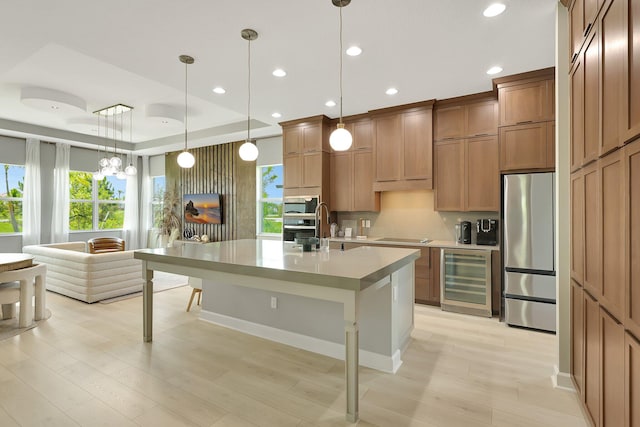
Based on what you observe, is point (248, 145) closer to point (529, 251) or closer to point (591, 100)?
point (591, 100)

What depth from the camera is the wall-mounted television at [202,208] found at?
24.8ft

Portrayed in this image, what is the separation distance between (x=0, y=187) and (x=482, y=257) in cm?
917

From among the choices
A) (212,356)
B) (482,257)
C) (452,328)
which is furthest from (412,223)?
(212,356)

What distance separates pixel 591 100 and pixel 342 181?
12.2ft

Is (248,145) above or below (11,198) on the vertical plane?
above

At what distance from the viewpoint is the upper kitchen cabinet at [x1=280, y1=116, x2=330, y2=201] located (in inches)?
208

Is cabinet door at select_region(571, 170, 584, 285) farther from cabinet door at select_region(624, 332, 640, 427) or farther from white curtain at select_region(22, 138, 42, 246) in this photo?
white curtain at select_region(22, 138, 42, 246)

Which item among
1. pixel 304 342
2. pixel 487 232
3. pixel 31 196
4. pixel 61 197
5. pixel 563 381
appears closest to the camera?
pixel 563 381

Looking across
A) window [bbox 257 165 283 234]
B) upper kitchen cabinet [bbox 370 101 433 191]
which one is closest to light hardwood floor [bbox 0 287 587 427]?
upper kitchen cabinet [bbox 370 101 433 191]

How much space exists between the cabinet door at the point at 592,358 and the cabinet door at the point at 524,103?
95.7 inches

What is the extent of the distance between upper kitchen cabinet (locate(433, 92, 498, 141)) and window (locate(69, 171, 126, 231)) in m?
8.29

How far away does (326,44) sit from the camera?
300 cm

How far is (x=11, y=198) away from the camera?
266 inches

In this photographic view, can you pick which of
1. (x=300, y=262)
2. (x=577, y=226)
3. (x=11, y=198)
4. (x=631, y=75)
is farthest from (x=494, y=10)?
(x=11, y=198)
